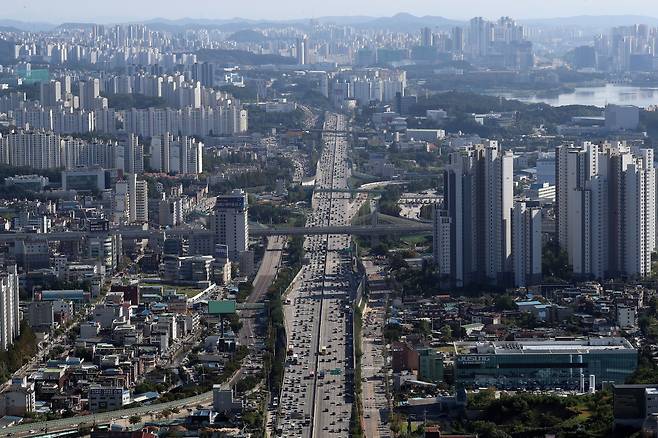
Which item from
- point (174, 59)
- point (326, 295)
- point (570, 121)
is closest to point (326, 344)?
point (326, 295)

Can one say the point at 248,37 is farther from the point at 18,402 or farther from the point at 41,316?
the point at 18,402

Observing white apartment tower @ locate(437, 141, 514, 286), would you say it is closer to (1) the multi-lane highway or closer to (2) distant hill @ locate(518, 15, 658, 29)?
(1) the multi-lane highway

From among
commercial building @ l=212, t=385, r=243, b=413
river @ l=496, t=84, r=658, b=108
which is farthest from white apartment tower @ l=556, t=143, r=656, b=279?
river @ l=496, t=84, r=658, b=108

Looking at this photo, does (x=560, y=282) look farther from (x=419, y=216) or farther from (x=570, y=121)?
(x=570, y=121)

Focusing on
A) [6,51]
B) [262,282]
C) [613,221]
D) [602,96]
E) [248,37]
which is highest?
[248,37]

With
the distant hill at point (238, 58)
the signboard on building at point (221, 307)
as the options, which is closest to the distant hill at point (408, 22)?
the distant hill at point (238, 58)

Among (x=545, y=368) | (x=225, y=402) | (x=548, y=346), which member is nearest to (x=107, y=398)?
(x=225, y=402)
